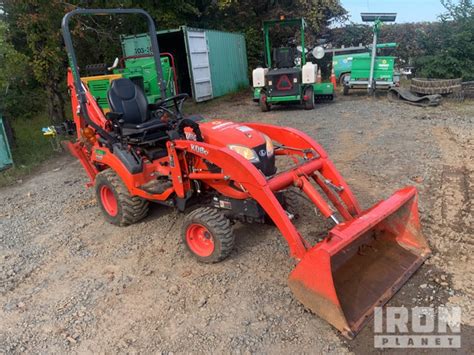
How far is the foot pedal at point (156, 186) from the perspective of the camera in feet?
12.4

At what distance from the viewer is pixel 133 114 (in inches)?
166

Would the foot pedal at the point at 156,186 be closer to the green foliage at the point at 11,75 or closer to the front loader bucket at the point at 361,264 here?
the front loader bucket at the point at 361,264

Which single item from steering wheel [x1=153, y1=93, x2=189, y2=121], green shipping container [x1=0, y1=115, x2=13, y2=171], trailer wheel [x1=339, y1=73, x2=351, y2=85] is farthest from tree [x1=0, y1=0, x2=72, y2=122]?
trailer wheel [x1=339, y1=73, x2=351, y2=85]

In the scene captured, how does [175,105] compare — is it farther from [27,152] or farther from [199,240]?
[27,152]

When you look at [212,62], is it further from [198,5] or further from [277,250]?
[277,250]

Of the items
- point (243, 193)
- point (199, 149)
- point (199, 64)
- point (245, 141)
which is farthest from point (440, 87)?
point (199, 149)

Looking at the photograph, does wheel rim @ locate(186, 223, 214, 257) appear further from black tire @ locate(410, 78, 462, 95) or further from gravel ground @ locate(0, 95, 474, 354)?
black tire @ locate(410, 78, 462, 95)

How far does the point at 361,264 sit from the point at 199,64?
1034 cm

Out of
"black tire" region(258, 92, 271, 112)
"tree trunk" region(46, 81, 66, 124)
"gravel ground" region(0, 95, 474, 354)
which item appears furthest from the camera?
"black tire" region(258, 92, 271, 112)

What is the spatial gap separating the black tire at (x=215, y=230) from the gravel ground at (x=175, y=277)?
0.11 m

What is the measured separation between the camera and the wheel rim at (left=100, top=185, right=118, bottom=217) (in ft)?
14.1

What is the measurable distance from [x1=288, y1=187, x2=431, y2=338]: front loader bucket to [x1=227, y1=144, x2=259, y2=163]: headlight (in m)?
0.93

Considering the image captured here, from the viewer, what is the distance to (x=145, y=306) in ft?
9.84

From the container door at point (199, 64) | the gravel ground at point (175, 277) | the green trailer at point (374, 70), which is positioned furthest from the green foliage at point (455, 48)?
the gravel ground at point (175, 277)
